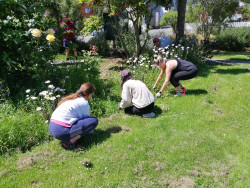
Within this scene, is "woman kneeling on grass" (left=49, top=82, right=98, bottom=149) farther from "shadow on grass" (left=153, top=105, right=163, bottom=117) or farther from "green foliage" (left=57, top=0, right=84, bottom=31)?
"green foliage" (left=57, top=0, right=84, bottom=31)

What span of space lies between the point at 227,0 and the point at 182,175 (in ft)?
42.2

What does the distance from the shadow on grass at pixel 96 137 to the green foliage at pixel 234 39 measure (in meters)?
13.2

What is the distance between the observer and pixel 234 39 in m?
14.5

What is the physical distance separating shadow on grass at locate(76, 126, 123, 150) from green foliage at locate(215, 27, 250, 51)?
13.2m

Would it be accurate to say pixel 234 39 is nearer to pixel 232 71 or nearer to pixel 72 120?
pixel 232 71

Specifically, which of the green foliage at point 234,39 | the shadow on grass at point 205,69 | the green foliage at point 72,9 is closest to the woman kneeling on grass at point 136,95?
the shadow on grass at point 205,69

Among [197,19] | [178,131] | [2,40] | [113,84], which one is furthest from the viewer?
[197,19]

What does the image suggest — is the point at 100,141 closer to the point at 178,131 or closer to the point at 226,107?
the point at 178,131

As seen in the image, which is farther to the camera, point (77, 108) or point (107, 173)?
point (77, 108)

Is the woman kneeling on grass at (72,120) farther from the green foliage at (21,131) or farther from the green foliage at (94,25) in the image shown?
the green foliage at (94,25)

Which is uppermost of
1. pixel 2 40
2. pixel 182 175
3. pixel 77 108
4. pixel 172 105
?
pixel 2 40

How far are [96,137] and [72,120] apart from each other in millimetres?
664

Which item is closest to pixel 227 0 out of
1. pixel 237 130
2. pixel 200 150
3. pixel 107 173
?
pixel 237 130

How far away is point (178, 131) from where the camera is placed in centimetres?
377
